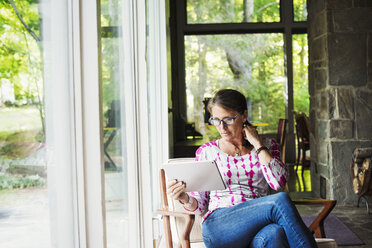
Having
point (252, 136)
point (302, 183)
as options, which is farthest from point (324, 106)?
point (252, 136)

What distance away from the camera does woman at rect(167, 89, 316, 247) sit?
7.19 ft

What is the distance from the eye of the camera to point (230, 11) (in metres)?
8.48

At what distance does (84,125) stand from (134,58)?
123cm

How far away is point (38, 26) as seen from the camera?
1.41m

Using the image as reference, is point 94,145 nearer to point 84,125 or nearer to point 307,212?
point 84,125

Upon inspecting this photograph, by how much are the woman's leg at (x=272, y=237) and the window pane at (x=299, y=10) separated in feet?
22.8

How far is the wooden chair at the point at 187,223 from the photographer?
2.30 metres

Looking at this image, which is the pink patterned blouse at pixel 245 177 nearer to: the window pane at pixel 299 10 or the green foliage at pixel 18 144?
the green foliage at pixel 18 144

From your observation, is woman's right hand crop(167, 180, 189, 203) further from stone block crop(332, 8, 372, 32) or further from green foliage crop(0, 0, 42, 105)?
stone block crop(332, 8, 372, 32)

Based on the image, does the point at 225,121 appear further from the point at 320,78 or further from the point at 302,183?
the point at 302,183

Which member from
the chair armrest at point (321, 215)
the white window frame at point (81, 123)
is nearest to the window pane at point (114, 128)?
the white window frame at point (81, 123)

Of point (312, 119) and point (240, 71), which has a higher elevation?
point (240, 71)

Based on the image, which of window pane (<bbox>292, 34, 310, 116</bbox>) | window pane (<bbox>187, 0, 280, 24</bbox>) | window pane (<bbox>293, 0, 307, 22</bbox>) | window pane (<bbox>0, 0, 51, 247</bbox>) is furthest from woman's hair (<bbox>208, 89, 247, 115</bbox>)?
window pane (<bbox>293, 0, 307, 22</bbox>)

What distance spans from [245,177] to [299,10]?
665 centimetres
